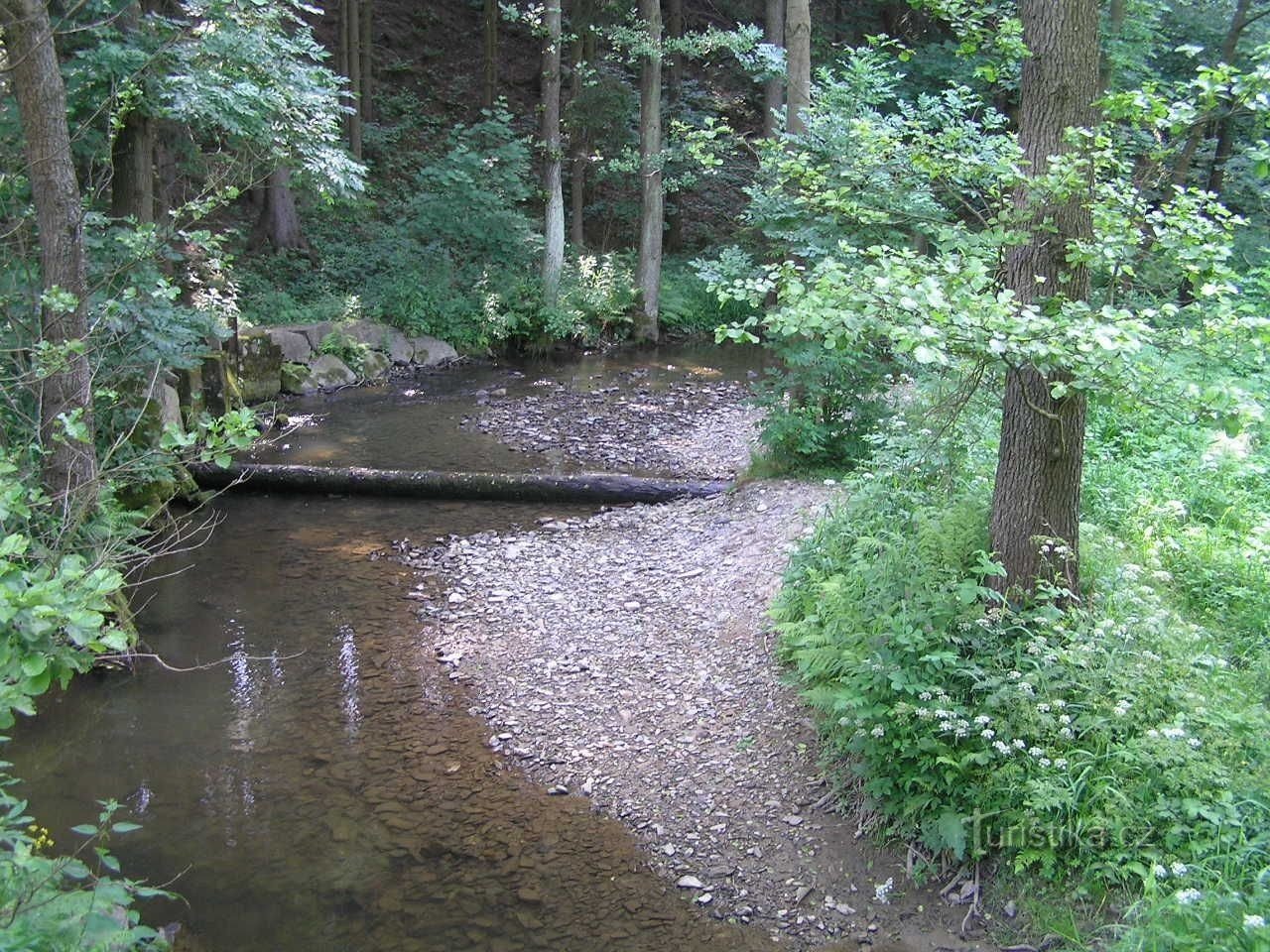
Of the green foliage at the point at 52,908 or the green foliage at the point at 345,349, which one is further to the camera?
the green foliage at the point at 345,349

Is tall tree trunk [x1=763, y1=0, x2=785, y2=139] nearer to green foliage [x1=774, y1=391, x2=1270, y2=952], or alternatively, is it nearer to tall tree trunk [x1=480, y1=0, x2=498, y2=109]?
tall tree trunk [x1=480, y1=0, x2=498, y2=109]

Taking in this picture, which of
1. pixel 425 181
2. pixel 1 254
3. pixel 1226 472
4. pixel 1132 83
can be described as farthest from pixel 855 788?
pixel 425 181

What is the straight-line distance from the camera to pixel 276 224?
20516mm

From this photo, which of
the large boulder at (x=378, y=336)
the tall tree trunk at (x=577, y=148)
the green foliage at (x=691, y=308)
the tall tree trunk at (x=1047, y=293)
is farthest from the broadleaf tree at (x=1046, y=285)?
the tall tree trunk at (x=577, y=148)

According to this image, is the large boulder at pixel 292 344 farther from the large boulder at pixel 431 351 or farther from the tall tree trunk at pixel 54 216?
the tall tree trunk at pixel 54 216

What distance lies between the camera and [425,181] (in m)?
20.6

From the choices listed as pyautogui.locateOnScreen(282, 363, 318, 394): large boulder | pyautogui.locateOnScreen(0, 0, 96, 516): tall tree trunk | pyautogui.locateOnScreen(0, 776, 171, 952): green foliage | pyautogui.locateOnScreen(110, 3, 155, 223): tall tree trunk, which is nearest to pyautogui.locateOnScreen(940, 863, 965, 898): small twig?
pyautogui.locateOnScreen(0, 776, 171, 952): green foliage

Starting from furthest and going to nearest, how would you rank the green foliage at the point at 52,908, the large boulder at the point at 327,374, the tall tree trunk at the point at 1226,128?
1. the large boulder at the point at 327,374
2. the tall tree trunk at the point at 1226,128
3. the green foliage at the point at 52,908

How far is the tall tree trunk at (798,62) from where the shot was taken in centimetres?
1136

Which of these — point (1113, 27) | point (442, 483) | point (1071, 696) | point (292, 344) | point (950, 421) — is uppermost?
point (1113, 27)

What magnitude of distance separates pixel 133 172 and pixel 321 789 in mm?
7606

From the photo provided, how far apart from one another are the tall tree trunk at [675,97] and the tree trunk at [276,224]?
31.7ft

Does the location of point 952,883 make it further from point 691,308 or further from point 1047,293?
point 691,308

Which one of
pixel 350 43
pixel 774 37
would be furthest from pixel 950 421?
pixel 350 43
